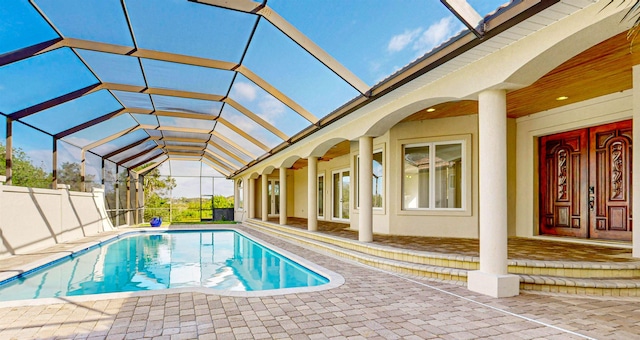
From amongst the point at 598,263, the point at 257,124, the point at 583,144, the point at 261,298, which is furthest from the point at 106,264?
the point at 583,144

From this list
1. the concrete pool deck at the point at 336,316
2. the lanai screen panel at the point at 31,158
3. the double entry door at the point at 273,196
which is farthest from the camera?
the double entry door at the point at 273,196

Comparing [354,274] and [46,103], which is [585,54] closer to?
[354,274]

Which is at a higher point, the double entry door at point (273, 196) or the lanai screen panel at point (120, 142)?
the lanai screen panel at point (120, 142)

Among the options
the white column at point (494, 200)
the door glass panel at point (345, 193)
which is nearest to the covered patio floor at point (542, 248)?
the white column at point (494, 200)

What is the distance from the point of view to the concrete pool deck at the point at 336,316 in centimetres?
329

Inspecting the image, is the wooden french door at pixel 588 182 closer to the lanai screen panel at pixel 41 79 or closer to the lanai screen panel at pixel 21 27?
the lanai screen panel at pixel 21 27

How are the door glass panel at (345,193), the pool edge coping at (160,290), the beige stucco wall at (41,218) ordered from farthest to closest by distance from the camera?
the door glass panel at (345,193)
the beige stucco wall at (41,218)
the pool edge coping at (160,290)

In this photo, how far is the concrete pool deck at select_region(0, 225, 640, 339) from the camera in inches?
130

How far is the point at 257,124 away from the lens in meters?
10.7

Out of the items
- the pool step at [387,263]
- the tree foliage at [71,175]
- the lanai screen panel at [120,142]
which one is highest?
the lanai screen panel at [120,142]

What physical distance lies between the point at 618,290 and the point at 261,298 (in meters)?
4.33

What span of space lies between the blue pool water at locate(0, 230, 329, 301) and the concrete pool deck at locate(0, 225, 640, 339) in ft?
5.73

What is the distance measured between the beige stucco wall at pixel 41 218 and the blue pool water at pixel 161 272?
1.12m

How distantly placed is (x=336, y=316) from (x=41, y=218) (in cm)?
945
